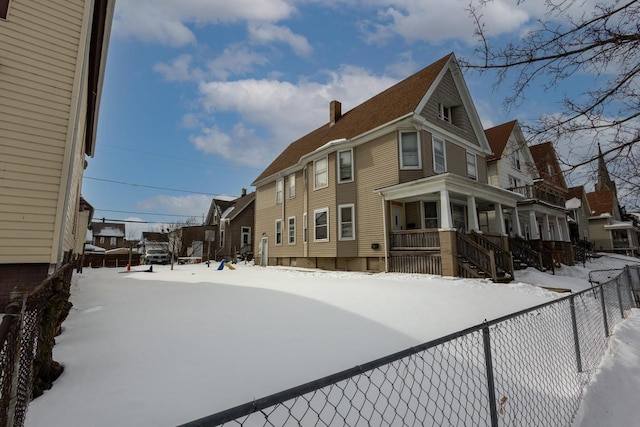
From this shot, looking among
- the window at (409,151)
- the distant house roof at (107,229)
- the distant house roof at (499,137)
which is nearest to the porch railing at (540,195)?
the distant house roof at (499,137)

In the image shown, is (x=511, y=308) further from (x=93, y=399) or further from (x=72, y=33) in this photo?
(x=72, y=33)

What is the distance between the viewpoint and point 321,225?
17.6 m

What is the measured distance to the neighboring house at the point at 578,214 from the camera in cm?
3388

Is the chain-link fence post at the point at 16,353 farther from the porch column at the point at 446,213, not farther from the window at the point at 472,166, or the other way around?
the window at the point at 472,166

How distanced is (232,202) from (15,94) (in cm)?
3558

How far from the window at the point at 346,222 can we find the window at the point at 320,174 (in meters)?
1.92

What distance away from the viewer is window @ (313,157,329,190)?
1770cm

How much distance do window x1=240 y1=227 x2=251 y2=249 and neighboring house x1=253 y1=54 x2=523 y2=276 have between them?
606 inches

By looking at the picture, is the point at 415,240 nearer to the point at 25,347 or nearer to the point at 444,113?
the point at 444,113

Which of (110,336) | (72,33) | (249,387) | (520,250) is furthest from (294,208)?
(249,387)

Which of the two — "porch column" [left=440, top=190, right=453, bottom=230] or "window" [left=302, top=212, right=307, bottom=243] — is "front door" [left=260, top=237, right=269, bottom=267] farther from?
"porch column" [left=440, top=190, right=453, bottom=230]

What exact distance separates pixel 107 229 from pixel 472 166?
67201mm

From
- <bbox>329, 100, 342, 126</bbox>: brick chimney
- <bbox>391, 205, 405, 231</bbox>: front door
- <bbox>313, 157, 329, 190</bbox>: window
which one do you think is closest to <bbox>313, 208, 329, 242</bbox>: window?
<bbox>313, 157, 329, 190</bbox>: window

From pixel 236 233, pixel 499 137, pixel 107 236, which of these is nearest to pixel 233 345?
pixel 499 137
